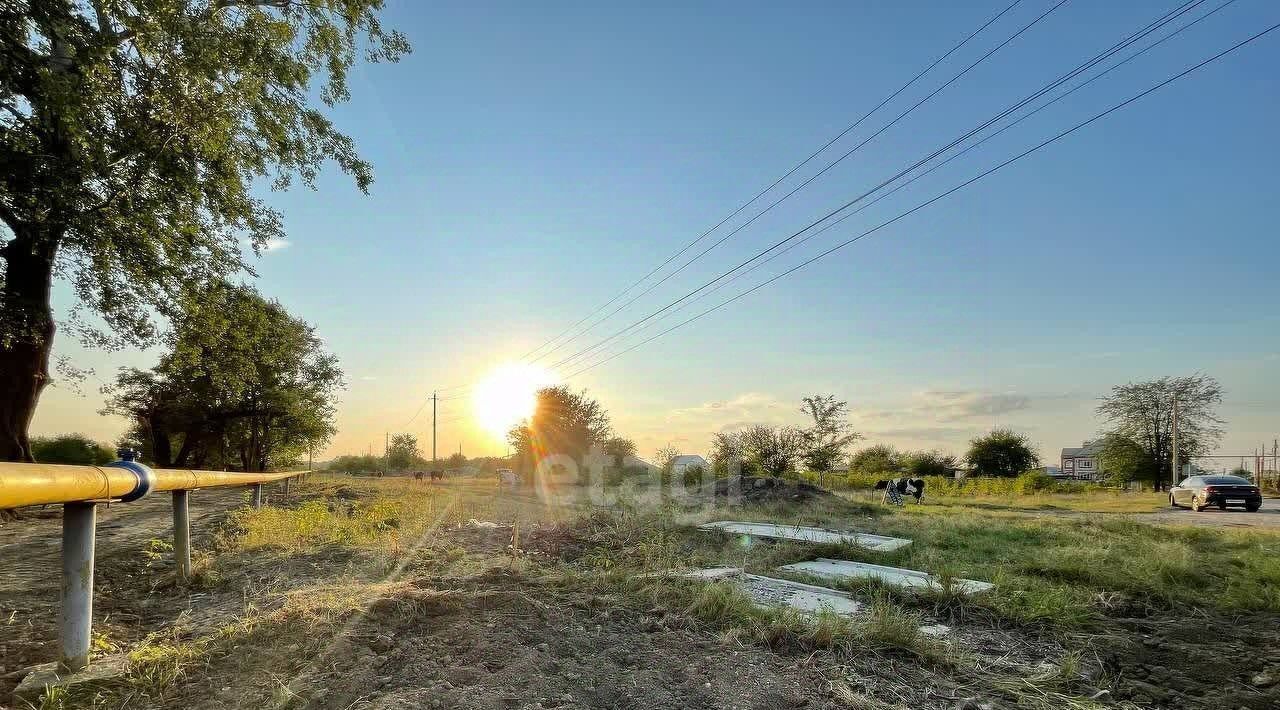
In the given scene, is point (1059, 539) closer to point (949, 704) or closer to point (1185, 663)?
point (1185, 663)

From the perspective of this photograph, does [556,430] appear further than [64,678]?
Yes

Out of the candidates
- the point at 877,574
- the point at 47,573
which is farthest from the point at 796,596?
the point at 47,573

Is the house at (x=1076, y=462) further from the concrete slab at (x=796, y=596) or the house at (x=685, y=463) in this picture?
the concrete slab at (x=796, y=596)

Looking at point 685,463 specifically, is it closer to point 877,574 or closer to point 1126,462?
point 877,574

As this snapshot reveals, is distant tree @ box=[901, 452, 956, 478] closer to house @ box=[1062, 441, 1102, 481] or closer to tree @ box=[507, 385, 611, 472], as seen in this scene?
tree @ box=[507, 385, 611, 472]

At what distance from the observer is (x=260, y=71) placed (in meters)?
9.53

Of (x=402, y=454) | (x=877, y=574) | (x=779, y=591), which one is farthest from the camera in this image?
(x=402, y=454)

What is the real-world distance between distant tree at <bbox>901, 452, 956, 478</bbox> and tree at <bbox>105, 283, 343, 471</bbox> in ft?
123

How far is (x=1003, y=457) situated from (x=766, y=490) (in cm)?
3628

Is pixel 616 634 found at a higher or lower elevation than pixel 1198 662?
higher

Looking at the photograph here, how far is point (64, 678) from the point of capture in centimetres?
248

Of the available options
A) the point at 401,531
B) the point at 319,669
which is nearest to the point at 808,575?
the point at 319,669

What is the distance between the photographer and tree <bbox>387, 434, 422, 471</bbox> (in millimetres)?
75000

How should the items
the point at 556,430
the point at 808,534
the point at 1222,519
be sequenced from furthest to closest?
the point at 556,430 → the point at 1222,519 → the point at 808,534
